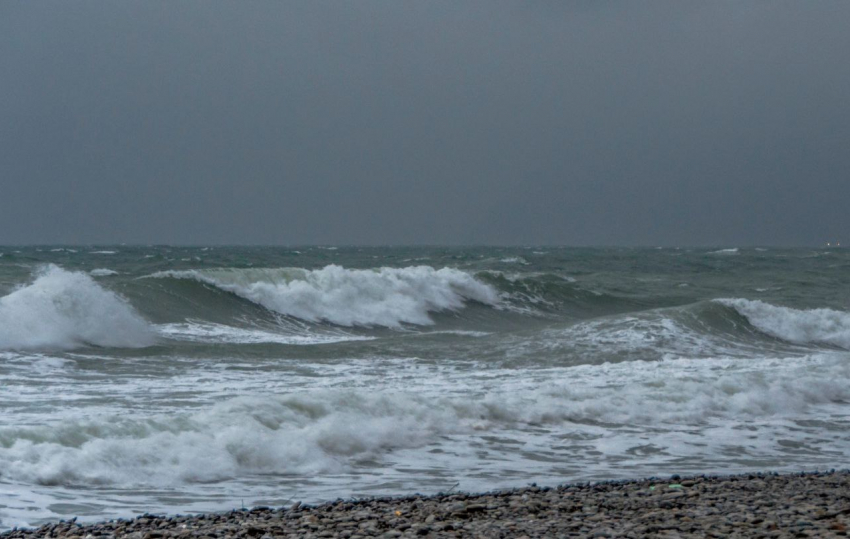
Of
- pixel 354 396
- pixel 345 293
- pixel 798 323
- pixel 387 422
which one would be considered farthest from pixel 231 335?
pixel 798 323

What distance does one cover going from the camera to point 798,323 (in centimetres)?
2039

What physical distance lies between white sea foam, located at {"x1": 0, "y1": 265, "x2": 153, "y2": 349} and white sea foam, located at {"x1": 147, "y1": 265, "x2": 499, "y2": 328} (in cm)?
445

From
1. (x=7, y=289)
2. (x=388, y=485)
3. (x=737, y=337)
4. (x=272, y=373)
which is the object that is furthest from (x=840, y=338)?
(x=7, y=289)

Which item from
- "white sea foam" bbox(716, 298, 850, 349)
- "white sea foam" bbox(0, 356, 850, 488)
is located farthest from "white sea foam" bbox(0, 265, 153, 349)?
"white sea foam" bbox(716, 298, 850, 349)

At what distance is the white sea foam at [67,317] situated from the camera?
1355 centimetres

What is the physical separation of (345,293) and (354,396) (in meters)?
13.0

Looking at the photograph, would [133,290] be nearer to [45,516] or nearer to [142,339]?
[142,339]

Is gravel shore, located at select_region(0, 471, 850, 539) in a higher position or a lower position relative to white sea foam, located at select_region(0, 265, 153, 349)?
lower

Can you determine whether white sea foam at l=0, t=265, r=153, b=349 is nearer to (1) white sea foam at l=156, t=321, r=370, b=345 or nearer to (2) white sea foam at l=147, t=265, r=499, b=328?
(1) white sea foam at l=156, t=321, r=370, b=345

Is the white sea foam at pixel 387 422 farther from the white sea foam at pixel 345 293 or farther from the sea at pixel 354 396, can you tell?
the white sea foam at pixel 345 293

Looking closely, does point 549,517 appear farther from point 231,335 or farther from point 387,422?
point 231,335

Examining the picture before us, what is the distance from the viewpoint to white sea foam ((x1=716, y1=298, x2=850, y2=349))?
19.7 meters

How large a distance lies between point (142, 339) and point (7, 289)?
6.00m

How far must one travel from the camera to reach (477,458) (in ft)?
24.4
